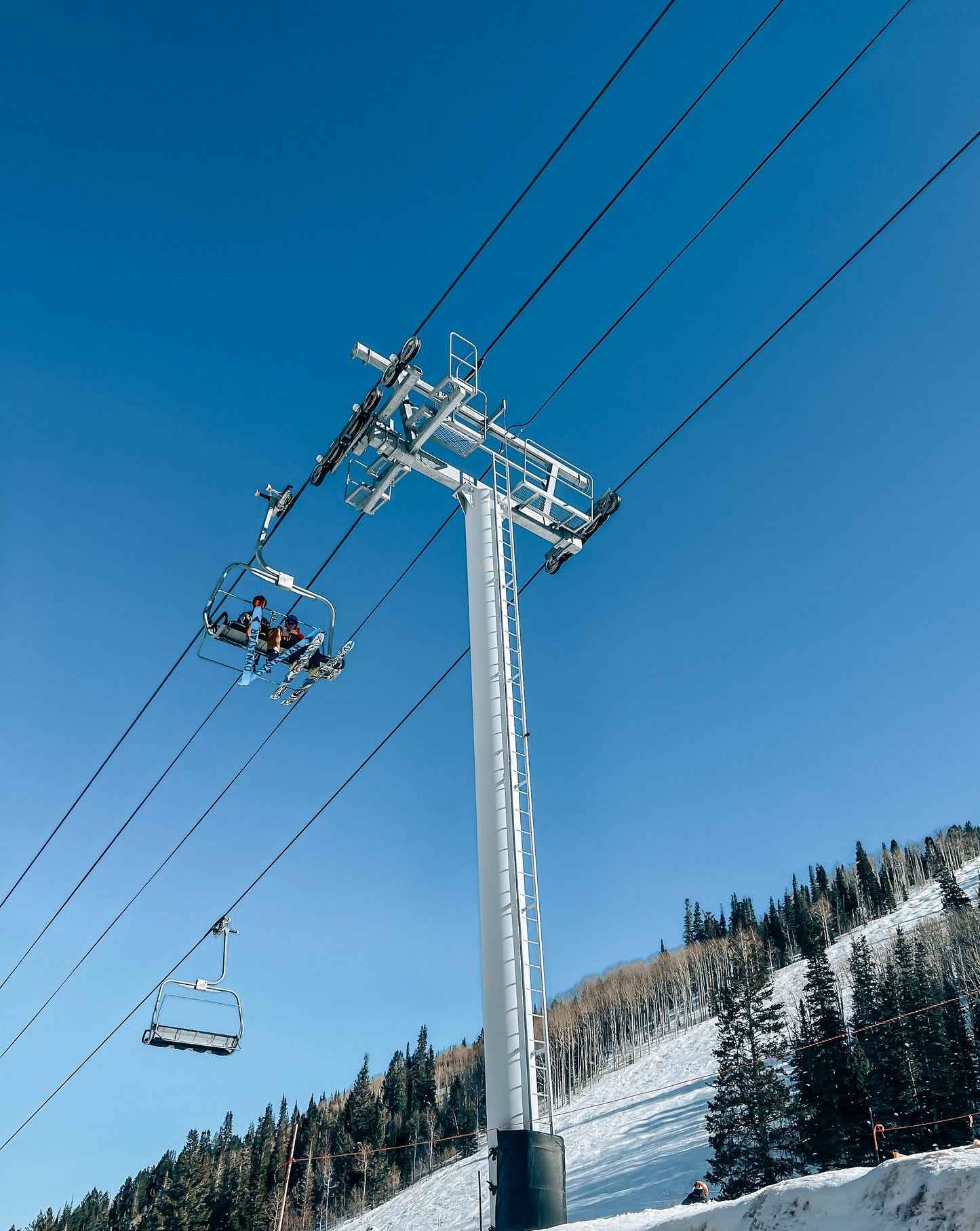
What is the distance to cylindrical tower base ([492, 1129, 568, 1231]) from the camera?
8.34 meters

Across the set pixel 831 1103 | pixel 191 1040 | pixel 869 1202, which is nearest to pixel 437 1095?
pixel 831 1103

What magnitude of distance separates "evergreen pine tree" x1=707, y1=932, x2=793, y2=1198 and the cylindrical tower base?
3550cm

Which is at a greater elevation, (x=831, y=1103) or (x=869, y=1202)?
(x=831, y=1103)

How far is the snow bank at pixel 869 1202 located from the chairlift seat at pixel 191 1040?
12150 mm

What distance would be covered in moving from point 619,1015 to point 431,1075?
25.3 m

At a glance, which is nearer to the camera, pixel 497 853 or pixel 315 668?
pixel 497 853

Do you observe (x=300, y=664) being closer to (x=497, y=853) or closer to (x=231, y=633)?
(x=231, y=633)

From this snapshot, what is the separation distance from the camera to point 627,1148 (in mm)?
59188

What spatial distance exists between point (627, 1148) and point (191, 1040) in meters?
52.7

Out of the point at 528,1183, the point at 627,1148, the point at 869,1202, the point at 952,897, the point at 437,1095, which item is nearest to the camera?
the point at 869,1202

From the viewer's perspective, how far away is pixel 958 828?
142625 mm

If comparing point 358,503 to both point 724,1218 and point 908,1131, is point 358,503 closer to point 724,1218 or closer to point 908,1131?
point 724,1218

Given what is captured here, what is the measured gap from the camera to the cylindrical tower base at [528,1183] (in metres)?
8.34

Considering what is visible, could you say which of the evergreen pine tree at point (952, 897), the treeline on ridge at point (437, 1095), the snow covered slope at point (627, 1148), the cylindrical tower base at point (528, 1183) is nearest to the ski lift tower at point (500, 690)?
the cylindrical tower base at point (528, 1183)
